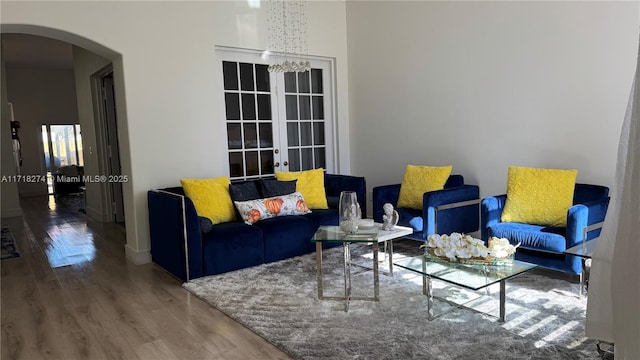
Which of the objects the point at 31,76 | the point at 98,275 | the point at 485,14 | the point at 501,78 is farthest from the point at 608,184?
the point at 31,76

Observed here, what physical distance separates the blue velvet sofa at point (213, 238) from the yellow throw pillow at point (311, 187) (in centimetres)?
25

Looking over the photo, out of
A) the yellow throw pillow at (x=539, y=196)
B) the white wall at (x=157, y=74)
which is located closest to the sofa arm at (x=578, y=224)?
the yellow throw pillow at (x=539, y=196)

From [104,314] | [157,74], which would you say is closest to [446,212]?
[104,314]

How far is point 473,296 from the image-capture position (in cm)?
327

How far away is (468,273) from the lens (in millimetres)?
2842

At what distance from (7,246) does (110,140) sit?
1.96 m

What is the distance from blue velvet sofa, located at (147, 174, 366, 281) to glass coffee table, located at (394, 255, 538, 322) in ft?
5.17

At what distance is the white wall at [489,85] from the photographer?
12.3 ft

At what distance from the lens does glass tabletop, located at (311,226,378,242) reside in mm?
3145

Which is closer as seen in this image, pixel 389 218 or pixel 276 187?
pixel 389 218

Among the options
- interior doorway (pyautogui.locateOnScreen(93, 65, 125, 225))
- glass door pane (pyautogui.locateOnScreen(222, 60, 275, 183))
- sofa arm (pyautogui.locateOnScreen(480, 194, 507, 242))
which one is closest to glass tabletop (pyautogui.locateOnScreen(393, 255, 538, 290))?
sofa arm (pyautogui.locateOnScreen(480, 194, 507, 242))

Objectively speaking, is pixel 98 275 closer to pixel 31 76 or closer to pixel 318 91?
pixel 318 91

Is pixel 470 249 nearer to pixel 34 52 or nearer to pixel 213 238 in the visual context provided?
pixel 213 238

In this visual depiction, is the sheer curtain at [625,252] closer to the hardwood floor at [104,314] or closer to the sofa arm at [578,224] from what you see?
the hardwood floor at [104,314]
